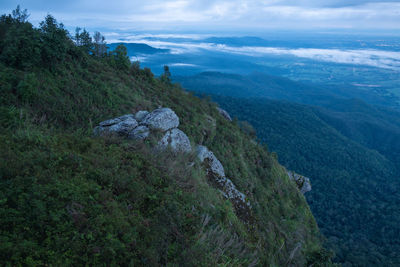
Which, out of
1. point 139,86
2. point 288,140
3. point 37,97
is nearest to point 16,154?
point 37,97

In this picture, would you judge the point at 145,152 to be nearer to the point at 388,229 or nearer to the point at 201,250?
the point at 201,250

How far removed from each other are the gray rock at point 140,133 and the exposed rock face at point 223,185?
2.87 meters

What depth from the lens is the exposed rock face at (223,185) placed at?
31.7 feet

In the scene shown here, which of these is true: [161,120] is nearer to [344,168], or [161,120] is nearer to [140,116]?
[140,116]

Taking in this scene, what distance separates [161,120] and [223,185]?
14.6 feet

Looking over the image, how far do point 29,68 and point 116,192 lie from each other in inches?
389

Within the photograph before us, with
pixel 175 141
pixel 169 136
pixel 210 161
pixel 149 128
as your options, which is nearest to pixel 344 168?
pixel 210 161

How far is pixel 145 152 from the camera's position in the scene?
7102 mm

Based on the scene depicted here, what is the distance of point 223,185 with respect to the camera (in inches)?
401

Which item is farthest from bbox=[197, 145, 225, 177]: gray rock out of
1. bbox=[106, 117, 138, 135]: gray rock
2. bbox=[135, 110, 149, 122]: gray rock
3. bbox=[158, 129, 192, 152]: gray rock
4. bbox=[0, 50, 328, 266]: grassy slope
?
bbox=[106, 117, 138, 135]: gray rock

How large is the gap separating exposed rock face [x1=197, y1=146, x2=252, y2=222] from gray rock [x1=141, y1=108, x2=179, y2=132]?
2.04 m

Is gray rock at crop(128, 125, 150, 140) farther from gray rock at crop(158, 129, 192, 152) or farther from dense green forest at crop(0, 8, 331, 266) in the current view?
gray rock at crop(158, 129, 192, 152)

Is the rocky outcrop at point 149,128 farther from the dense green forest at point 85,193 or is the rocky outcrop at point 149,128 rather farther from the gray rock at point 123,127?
the dense green forest at point 85,193

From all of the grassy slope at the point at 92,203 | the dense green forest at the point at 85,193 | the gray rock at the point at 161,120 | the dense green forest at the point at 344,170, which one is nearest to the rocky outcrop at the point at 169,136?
the gray rock at the point at 161,120
